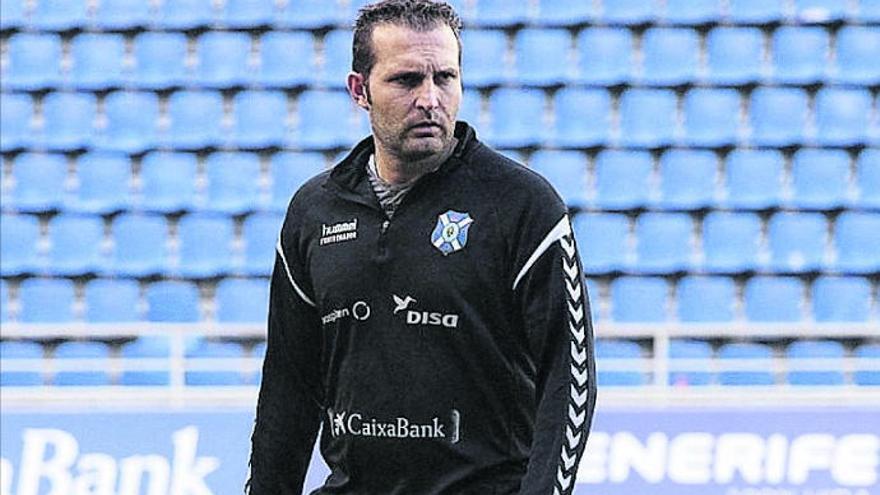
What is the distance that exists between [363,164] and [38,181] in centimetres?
939

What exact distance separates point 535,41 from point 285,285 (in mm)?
9211

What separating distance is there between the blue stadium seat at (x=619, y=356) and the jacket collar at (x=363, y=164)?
7513 millimetres

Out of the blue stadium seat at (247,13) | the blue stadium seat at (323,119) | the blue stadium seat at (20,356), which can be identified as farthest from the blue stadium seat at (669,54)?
the blue stadium seat at (20,356)

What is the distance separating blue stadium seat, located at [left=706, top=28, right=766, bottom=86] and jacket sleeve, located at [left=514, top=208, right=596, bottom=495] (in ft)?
30.9

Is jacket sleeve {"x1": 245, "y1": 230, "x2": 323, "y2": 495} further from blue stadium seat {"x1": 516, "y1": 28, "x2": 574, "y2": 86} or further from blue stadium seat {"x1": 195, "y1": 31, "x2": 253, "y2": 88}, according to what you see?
blue stadium seat {"x1": 195, "y1": 31, "x2": 253, "y2": 88}

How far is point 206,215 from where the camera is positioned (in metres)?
12.1

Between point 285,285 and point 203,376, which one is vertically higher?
point 285,285

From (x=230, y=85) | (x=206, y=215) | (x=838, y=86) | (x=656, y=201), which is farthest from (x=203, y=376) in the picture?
(x=838, y=86)

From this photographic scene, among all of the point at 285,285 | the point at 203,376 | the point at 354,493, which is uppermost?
the point at 285,285

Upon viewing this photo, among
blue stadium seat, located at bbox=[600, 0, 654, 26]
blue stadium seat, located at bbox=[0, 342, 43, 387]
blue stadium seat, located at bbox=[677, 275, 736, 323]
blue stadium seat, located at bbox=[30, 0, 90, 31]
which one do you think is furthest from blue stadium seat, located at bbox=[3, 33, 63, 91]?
blue stadium seat, located at bbox=[677, 275, 736, 323]

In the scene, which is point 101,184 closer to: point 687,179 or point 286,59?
point 286,59

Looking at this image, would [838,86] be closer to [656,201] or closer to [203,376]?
[656,201]

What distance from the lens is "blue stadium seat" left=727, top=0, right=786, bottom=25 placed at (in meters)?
12.5

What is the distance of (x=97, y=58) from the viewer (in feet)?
42.5
